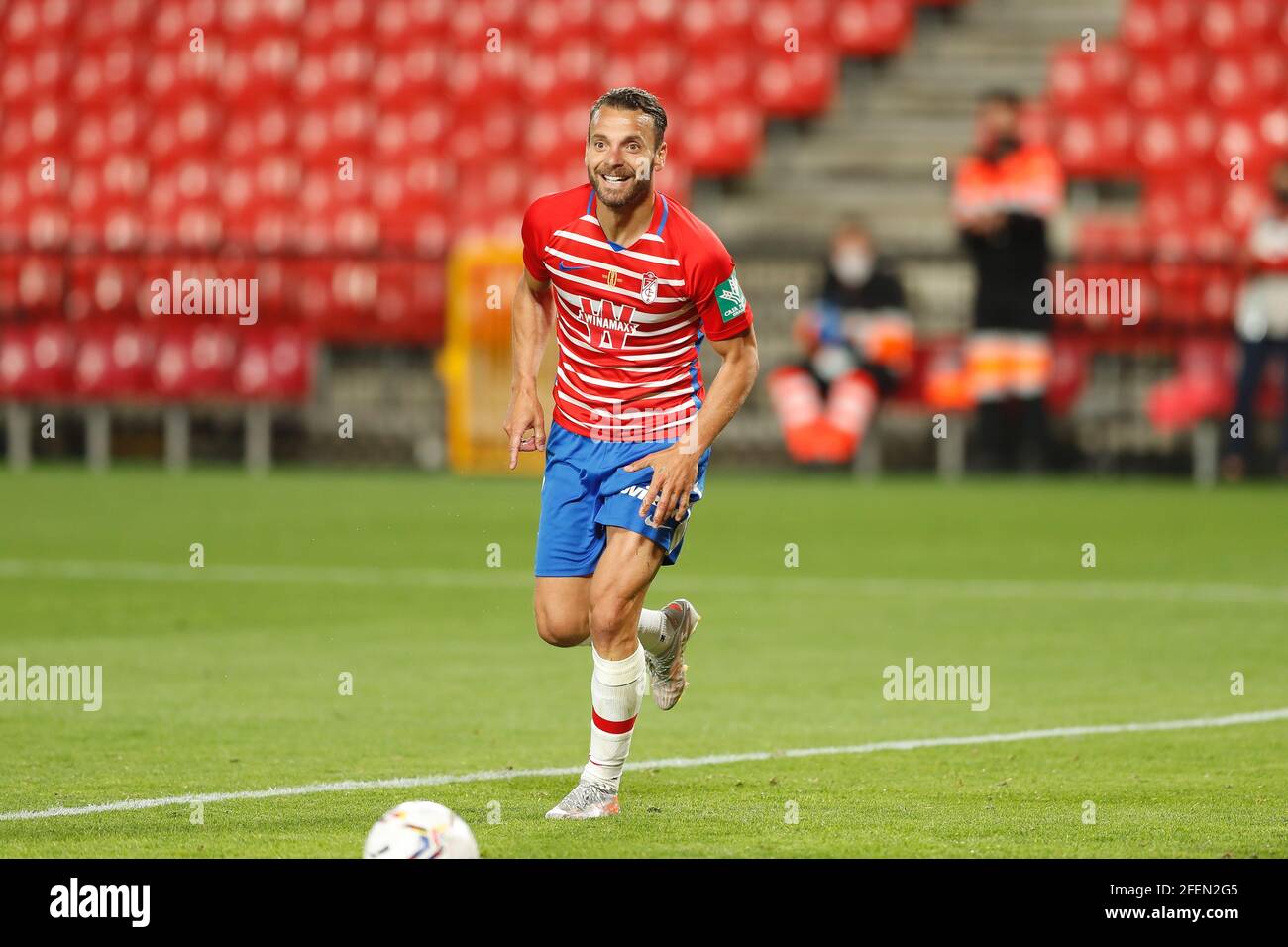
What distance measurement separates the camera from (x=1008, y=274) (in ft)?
60.4

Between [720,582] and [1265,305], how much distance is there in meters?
7.79

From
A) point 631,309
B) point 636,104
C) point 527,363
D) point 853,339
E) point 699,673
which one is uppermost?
point 636,104

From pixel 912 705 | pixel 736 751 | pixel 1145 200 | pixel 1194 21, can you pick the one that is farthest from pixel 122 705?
pixel 1194 21

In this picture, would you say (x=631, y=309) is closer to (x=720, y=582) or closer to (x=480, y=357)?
(x=720, y=582)

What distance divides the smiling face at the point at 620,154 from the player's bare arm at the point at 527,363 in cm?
56

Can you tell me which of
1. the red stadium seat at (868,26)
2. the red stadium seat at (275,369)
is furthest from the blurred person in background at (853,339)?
the red stadium seat at (275,369)

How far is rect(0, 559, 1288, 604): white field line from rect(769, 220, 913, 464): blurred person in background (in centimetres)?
650

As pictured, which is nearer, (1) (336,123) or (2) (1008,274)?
(2) (1008,274)

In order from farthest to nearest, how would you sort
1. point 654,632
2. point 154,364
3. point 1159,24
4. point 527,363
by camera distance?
point 1159,24
point 154,364
point 654,632
point 527,363

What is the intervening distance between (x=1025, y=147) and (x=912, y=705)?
10.5 meters

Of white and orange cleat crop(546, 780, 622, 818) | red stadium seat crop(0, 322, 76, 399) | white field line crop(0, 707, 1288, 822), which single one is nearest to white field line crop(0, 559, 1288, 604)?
white field line crop(0, 707, 1288, 822)

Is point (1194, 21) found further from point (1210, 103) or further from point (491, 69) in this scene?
point (491, 69)

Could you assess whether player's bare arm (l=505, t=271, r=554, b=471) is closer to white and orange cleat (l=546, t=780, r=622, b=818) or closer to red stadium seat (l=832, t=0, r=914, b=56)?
white and orange cleat (l=546, t=780, r=622, b=818)

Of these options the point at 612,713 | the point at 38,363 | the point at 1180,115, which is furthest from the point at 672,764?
the point at 1180,115
